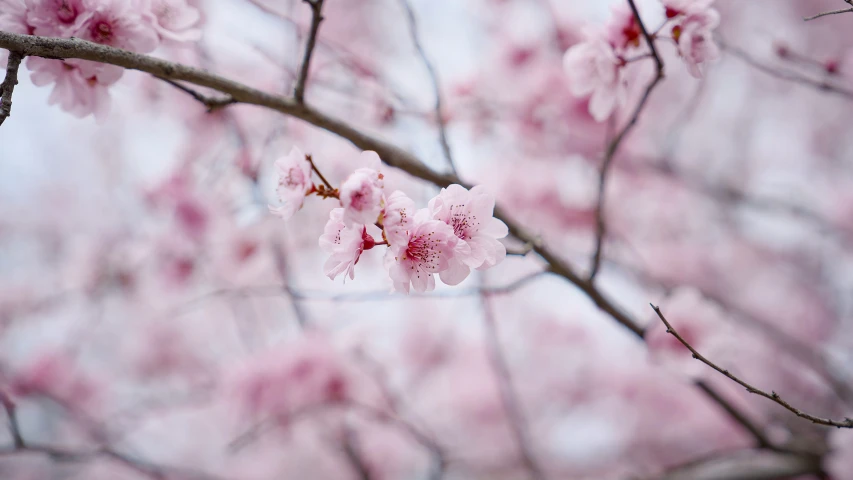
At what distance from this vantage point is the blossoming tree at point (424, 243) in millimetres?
628

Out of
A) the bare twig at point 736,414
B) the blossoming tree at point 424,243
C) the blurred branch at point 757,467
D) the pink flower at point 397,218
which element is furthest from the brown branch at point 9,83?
the blurred branch at point 757,467

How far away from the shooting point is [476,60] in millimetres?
1968

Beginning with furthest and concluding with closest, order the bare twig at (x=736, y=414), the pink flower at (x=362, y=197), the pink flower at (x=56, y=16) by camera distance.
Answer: the bare twig at (x=736, y=414)
the pink flower at (x=56, y=16)
the pink flower at (x=362, y=197)

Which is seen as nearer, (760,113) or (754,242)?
(754,242)

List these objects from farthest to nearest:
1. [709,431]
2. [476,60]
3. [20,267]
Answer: [20,267] → [709,431] → [476,60]

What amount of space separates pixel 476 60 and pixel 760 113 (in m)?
1.94

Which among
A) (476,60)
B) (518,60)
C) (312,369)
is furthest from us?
(476,60)

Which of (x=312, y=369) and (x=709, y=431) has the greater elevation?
(x=312, y=369)

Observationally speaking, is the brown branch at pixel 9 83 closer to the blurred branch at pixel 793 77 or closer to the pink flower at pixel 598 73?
the pink flower at pixel 598 73

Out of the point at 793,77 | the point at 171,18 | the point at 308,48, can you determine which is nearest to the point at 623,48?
the point at 793,77

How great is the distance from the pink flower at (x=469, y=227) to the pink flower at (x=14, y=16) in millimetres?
515

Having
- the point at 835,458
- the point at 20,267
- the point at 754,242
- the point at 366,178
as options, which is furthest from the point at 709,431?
the point at 20,267

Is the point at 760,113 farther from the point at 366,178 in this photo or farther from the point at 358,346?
the point at 366,178

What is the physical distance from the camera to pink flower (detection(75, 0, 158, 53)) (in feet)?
1.90
